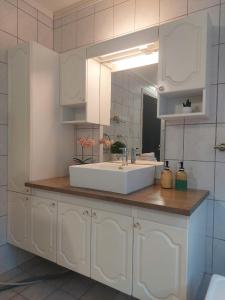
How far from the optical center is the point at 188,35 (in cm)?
142

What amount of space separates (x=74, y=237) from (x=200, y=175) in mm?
1015

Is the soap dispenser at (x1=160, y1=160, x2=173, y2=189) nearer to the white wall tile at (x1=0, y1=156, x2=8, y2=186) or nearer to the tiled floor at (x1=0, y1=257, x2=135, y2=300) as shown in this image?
the tiled floor at (x1=0, y1=257, x2=135, y2=300)

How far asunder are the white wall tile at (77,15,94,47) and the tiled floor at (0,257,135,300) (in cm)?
215

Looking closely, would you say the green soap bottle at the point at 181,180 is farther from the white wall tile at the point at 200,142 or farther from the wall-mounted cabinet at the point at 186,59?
the wall-mounted cabinet at the point at 186,59

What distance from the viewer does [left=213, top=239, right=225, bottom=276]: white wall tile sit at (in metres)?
1.51

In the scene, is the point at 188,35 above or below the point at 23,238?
above

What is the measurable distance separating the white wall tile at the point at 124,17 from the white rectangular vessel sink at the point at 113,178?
1.20 meters

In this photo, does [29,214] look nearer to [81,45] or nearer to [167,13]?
[81,45]

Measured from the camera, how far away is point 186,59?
4.66 ft


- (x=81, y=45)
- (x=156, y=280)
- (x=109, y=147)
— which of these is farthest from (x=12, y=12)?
(x=156, y=280)

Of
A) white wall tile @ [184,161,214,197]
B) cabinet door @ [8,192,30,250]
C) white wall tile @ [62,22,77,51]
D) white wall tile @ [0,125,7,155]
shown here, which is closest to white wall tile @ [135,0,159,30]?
white wall tile @ [62,22,77,51]

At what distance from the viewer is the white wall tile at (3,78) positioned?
188 centimetres

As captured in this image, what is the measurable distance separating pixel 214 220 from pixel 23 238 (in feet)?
5.06

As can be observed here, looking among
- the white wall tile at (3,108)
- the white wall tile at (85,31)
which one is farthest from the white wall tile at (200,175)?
the white wall tile at (3,108)
